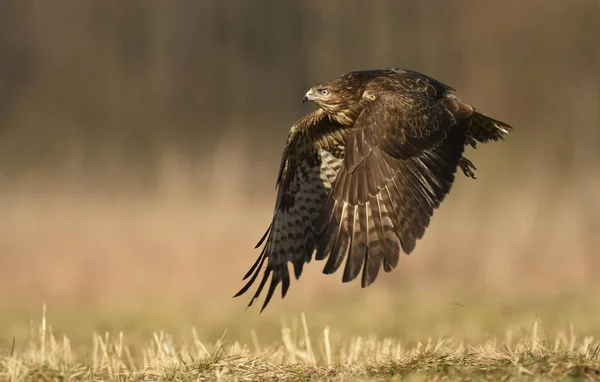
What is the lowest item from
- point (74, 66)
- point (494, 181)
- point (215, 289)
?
point (215, 289)

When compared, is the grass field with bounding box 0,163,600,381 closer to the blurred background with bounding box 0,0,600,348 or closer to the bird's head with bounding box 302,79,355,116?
the blurred background with bounding box 0,0,600,348

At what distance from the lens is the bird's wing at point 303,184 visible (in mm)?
7461

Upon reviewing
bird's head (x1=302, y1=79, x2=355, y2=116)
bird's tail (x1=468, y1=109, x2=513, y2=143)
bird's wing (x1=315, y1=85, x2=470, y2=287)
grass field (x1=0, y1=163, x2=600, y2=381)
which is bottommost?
grass field (x1=0, y1=163, x2=600, y2=381)

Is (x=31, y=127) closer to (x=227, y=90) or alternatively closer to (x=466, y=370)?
(x=227, y=90)

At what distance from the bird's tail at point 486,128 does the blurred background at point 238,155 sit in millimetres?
2751

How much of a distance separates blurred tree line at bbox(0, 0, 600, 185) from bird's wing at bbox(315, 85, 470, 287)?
→ 46.7ft

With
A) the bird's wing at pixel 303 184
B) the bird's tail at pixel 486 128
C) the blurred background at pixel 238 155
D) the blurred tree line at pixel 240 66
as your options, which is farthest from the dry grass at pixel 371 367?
the blurred tree line at pixel 240 66

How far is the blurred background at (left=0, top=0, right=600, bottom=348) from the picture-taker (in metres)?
12.6

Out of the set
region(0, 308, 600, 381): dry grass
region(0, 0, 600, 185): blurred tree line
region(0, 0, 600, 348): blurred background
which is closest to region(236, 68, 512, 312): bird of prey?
region(0, 308, 600, 381): dry grass

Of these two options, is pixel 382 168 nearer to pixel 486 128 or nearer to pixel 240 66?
pixel 486 128

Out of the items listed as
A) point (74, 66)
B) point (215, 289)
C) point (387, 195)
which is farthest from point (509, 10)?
point (387, 195)

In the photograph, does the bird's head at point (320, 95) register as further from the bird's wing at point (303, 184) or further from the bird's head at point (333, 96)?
the bird's wing at point (303, 184)

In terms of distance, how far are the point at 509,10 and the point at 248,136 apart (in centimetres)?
710

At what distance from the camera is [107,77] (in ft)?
91.1
